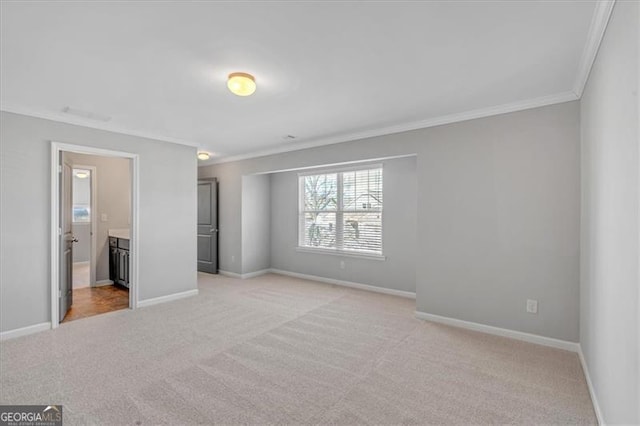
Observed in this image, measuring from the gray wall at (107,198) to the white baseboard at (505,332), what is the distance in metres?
5.35

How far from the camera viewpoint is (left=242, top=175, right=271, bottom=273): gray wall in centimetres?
626

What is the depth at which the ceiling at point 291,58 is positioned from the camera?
70.7 inches

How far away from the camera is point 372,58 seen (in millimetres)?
2316

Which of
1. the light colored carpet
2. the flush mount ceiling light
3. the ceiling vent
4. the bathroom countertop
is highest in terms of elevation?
the ceiling vent

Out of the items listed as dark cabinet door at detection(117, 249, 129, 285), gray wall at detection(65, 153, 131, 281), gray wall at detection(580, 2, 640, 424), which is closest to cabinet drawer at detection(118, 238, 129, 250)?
dark cabinet door at detection(117, 249, 129, 285)

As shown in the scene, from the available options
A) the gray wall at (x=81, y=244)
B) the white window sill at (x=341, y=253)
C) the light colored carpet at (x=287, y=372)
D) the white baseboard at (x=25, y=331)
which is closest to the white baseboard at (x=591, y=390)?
the light colored carpet at (x=287, y=372)

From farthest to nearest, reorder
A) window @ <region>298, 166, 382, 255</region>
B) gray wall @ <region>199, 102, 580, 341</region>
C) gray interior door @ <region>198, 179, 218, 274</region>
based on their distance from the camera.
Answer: gray interior door @ <region>198, 179, 218, 274</region> → window @ <region>298, 166, 382, 255</region> → gray wall @ <region>199, 102, 580, 341</region>

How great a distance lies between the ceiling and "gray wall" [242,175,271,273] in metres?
2.70

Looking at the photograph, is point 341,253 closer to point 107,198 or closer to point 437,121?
point 437,121

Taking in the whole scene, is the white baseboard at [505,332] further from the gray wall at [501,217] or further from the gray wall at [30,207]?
the gray wall at [30,207]

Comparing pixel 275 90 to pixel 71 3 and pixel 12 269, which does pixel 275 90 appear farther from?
pixel 12 269

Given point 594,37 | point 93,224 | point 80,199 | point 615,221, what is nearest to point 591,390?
point 615,221

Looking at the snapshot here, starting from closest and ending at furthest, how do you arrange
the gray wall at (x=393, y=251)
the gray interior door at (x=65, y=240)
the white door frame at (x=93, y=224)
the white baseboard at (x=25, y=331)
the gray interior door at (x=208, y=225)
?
the white baseboard at (x=25, y=331) < the gray interior door at (x=65, y=240) < the gray wall at (x=393, y=251) < the white door frame at (x=93, y=224) < the gray interior door at (x=208, y=225)

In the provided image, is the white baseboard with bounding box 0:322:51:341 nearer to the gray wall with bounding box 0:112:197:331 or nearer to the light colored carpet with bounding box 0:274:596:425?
the gray wall with bounding box 0:112:197:331
